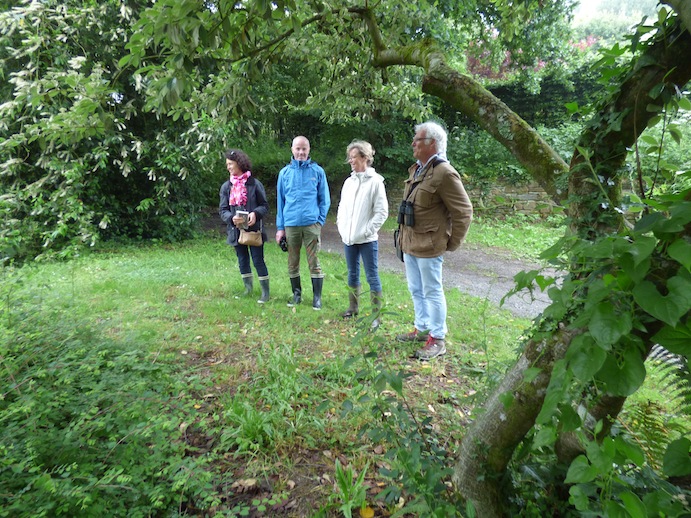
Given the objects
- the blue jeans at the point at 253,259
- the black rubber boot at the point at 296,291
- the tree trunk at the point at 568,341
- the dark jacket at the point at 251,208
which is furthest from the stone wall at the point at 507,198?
the tree trunk at the point at 568,341

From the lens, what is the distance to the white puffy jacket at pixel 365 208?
4.12m

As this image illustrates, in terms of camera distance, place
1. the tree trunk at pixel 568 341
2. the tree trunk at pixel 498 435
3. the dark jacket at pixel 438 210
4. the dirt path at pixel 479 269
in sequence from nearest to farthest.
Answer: the tree trunk at pixel 568 341, the tree trunk at pixel 498 435, the dark jacket at pixel 438 210, the dirt path at pixel 479 269

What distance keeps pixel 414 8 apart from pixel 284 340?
3.61 m

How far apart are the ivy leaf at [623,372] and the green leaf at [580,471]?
0.23 metres

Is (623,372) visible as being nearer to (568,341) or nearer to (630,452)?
(630,452)

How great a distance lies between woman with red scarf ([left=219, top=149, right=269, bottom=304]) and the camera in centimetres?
486

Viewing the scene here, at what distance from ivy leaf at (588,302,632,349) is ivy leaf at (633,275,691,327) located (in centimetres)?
4

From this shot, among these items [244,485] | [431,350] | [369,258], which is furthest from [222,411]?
[369,258]

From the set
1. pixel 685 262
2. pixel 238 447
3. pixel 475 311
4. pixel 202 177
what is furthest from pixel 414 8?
pixel 202 177

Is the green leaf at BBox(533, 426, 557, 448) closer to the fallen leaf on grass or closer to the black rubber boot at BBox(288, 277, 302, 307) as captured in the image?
the fallen leaf on grass

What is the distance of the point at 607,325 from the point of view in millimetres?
801

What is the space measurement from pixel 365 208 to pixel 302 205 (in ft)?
3.05

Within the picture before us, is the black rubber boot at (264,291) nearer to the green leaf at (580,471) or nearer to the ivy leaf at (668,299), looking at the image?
the green leaf at (580,471)

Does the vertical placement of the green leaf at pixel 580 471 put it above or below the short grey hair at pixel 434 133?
below
